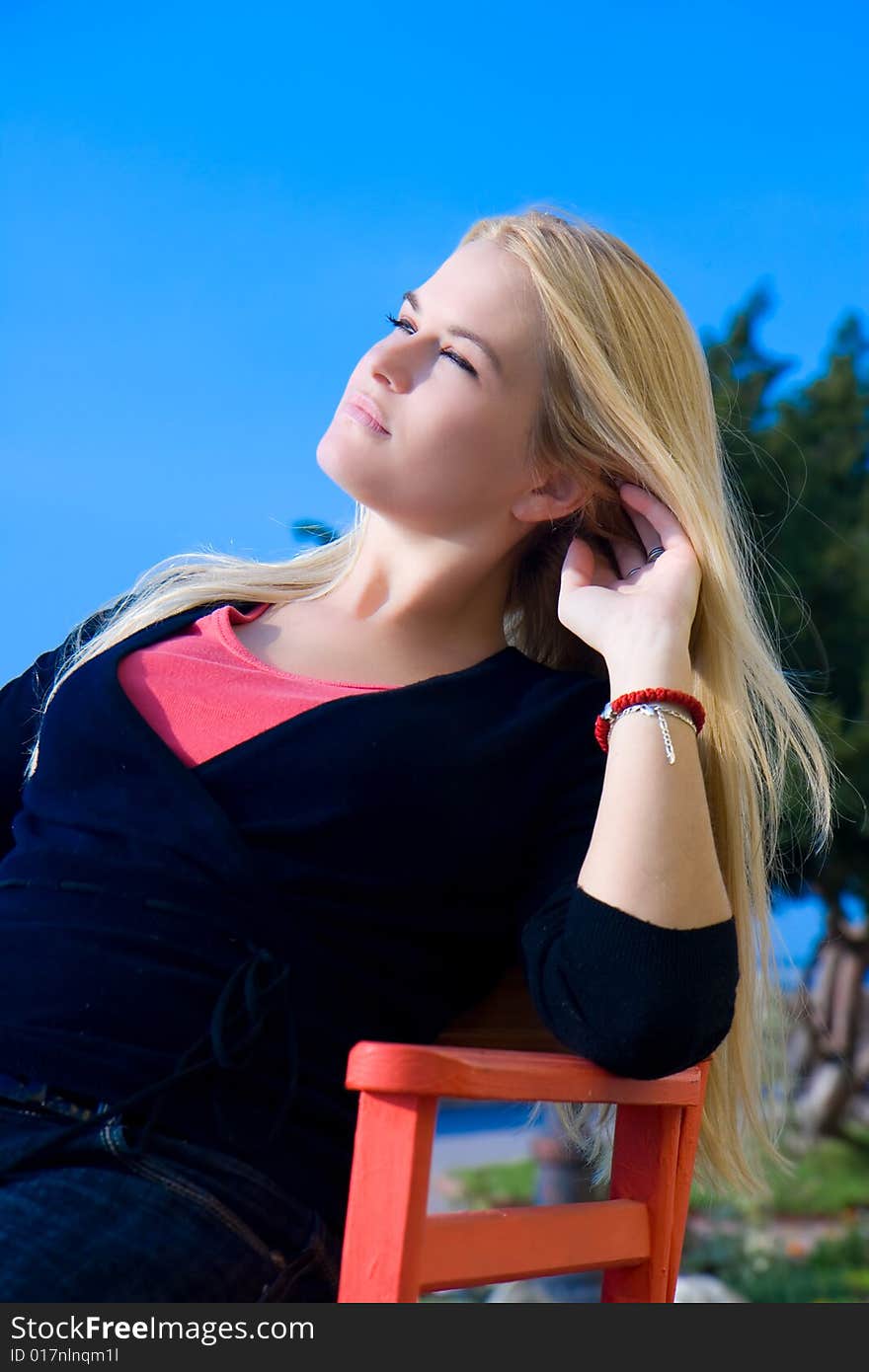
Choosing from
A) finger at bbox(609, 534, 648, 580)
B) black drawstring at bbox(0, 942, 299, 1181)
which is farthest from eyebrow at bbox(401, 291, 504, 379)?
black drawstring at bbox(0, 942, 299, 1181)

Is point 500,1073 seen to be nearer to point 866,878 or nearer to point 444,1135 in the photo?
point 866,878

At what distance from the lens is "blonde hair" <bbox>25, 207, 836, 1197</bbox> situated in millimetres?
1935

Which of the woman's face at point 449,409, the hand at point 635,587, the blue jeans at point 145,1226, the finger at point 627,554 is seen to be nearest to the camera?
the blue jeans at point 145,1226

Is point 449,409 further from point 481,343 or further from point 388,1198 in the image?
point 388,1198

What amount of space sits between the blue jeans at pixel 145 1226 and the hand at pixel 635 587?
0.73m

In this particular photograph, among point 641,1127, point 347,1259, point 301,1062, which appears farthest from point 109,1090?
point 641,1127

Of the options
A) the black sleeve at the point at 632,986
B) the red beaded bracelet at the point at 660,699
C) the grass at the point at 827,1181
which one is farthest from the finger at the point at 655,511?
the grass at the point at 827,1181

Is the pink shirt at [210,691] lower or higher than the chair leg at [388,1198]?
higher

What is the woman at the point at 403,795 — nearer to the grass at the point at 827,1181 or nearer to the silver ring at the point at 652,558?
the silver ring at the point at 652,558

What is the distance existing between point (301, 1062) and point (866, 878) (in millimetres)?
4730

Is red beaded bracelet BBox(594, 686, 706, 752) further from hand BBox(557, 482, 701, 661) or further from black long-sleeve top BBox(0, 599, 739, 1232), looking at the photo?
black long-sleeve top BBox(0, 599, 739, 1232)

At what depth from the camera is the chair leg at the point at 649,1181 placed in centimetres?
170

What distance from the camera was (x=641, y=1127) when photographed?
68.6 inches

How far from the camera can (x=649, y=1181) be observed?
1720mm
